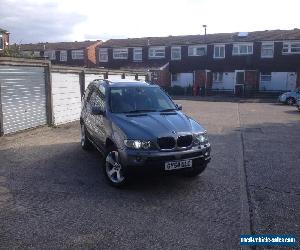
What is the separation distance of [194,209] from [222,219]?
1.70ft

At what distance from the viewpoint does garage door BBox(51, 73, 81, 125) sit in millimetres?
13812

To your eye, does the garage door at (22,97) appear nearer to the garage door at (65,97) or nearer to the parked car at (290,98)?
the garage door at (65,97)

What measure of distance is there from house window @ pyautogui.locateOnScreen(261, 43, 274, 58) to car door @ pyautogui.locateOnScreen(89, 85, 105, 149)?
31758 millimetres

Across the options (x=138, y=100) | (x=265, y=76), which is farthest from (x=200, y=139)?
(x=265, y=76)

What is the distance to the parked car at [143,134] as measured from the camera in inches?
227

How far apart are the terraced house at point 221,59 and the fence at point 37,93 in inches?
934

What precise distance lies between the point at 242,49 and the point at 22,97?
30317 millimetres

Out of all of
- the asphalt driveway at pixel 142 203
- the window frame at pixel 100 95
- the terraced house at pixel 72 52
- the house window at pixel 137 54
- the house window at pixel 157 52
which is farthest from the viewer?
the terraced house at pixel 72 52

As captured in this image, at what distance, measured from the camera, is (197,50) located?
39.3 metres

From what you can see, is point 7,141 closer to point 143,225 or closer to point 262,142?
point 143,225

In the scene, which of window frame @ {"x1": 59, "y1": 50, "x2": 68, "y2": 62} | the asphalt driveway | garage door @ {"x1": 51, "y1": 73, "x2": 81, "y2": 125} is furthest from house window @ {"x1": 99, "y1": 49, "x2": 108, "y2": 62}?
the asphalt driveway

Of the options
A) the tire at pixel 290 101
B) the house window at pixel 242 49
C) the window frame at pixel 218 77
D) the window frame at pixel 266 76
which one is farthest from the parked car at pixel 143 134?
the window frame at pixel 218 77

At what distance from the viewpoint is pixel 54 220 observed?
4895 millimetres

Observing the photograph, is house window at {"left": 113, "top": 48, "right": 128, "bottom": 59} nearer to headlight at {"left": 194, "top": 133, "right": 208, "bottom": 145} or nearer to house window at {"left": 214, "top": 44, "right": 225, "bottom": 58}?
house window at {"left": 214, "top": 44, "right": 225, "bottom": 58}
